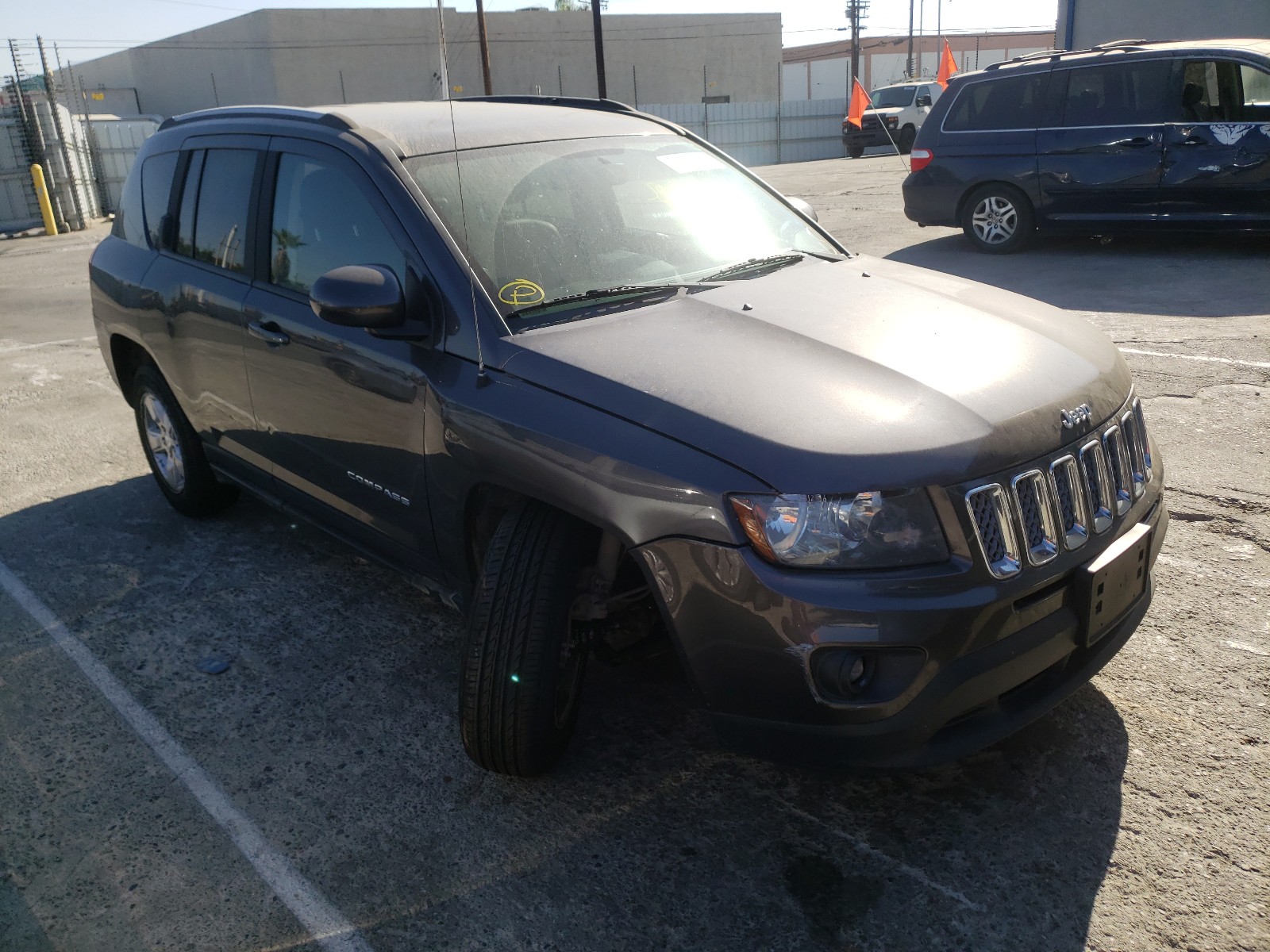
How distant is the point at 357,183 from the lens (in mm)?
3359

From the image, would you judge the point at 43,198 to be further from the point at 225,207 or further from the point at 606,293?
the point at 606,293

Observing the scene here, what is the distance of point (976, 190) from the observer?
10789 mm

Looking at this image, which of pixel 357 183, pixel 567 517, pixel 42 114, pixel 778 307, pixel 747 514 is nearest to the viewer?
pixel 747 514

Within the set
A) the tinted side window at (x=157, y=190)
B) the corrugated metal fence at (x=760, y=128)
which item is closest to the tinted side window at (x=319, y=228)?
the tinted side window at (x=157, y=190)

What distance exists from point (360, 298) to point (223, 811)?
1493 mm

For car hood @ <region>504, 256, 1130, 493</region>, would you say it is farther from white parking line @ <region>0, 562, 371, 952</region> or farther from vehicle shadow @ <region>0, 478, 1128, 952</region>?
white parking line @ <region>0, 562, 371, 952</region>

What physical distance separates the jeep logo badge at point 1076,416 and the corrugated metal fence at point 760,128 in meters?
35.3

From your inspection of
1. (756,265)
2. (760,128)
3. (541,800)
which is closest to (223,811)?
(541,800)

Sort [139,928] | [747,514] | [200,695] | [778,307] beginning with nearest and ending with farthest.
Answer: [747,514]
[139,928]
[778,307]
[200,695]

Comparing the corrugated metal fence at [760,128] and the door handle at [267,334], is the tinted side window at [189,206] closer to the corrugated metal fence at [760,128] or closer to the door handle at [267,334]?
the door handle at [267,334]

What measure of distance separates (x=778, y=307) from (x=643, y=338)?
0.48 meters

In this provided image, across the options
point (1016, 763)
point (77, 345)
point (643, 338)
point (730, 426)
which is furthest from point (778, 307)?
point (77, 345)

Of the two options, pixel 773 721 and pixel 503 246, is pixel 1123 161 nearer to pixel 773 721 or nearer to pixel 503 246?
pixel 503 246

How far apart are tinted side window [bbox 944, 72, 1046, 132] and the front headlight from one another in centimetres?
919
